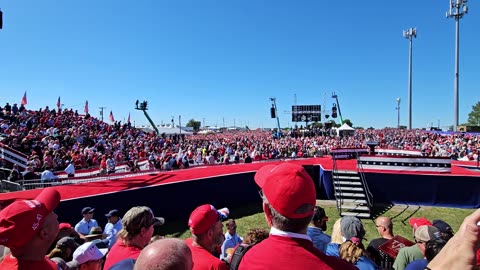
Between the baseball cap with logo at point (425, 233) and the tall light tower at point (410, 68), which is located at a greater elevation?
the tall light tower at point (410, 68)

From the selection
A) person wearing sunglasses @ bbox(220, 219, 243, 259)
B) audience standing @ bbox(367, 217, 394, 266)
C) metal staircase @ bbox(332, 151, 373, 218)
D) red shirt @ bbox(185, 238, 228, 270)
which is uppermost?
red shirt @ bbox(185, 238, 228, 270)

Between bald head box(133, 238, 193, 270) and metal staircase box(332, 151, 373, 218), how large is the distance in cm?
1227

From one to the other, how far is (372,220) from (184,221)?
761 centimetres

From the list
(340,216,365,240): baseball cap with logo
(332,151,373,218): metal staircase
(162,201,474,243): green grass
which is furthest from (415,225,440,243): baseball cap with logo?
(332,151,373,218): metal staircase

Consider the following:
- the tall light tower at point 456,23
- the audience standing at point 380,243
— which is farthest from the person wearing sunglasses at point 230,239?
the tall light tower at point 456,23

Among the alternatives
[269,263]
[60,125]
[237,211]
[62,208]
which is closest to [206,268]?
[269,263]

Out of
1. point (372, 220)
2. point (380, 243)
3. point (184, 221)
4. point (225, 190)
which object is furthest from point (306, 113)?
point (380, 243)

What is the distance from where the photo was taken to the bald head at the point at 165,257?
1477 mm

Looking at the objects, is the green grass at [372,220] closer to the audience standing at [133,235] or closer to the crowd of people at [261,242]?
the crowd of people at [261,242]

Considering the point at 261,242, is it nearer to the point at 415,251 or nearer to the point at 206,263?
the point at 206,263

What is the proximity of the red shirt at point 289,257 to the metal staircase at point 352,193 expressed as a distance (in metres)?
11.9

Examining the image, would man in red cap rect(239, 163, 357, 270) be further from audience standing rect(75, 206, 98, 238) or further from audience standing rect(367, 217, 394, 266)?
audience standing rect(75, 206, 98, 238)

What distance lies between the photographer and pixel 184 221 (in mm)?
12797

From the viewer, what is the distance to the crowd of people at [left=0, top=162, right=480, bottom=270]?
1495mm
